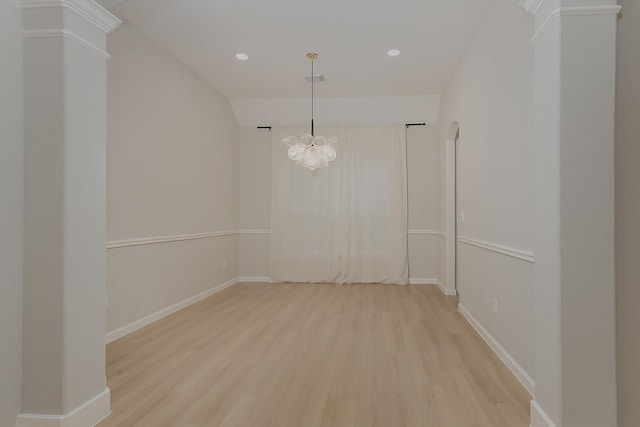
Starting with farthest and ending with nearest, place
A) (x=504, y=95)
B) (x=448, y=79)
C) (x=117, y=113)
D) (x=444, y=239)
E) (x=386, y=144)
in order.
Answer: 1. (x=386, y=144)
2. (x=444, y=239)
3. (x=448, y=79)
4. (x=117, y=113)
5. (x=504, y=95)

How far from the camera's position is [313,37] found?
420 centimetres

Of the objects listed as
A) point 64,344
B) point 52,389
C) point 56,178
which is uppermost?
point 56,178

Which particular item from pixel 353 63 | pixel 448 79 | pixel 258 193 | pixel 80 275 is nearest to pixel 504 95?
pixel 353 63

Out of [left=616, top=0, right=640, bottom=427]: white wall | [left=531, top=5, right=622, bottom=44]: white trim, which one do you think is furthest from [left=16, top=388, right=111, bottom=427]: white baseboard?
[left=531, top=5, right=622, bottom=44]: white trim

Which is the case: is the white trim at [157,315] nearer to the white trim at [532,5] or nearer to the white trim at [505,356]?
the white trim at [505,356]

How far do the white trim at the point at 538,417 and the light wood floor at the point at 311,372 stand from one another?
98 millimetres

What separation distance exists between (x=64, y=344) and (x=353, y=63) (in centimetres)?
417

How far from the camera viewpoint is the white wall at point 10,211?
1.92 meters

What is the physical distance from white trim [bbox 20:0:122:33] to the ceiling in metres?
0.17

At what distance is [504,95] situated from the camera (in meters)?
3.12

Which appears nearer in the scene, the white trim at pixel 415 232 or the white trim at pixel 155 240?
the white trim at pixel 155 240

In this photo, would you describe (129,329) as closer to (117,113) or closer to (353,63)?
(117,113)

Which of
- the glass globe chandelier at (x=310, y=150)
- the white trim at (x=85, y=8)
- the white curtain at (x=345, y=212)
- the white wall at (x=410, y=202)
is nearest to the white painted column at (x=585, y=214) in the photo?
the white trim at (x=85, y=8)

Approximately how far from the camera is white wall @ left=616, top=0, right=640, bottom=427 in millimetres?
1858
